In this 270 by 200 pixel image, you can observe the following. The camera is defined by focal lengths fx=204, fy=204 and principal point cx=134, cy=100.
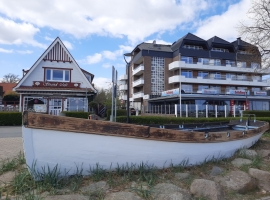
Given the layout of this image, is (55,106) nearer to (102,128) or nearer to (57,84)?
(57,84)

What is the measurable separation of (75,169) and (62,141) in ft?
1.97

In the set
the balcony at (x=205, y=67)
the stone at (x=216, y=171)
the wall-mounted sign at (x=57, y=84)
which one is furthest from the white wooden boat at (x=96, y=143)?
the balcony at (x=205, y=67)

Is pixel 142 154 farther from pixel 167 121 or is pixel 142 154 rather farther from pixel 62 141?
pixel 167 121

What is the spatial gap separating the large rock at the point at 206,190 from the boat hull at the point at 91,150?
709mm

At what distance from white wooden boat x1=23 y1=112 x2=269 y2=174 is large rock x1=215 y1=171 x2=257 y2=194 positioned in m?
0.86

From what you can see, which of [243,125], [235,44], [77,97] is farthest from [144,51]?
[243,125]

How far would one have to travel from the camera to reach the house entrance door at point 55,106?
2139cm

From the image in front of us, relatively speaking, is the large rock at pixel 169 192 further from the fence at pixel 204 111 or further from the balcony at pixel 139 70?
the balcony at pixel 139 70

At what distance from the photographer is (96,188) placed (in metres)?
3.30

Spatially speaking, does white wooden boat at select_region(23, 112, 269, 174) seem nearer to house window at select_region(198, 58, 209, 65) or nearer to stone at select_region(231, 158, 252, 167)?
stone at select_region(231, 158, 252, 167)

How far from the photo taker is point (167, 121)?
50.6 ft

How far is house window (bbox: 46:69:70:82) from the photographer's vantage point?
22.3 metres

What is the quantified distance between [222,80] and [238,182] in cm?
4132

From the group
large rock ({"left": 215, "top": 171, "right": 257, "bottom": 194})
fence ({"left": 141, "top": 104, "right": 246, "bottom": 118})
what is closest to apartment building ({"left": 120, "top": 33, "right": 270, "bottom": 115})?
fence ({"left": 141, "top": 104, "right": 246, "bottom": 118})
